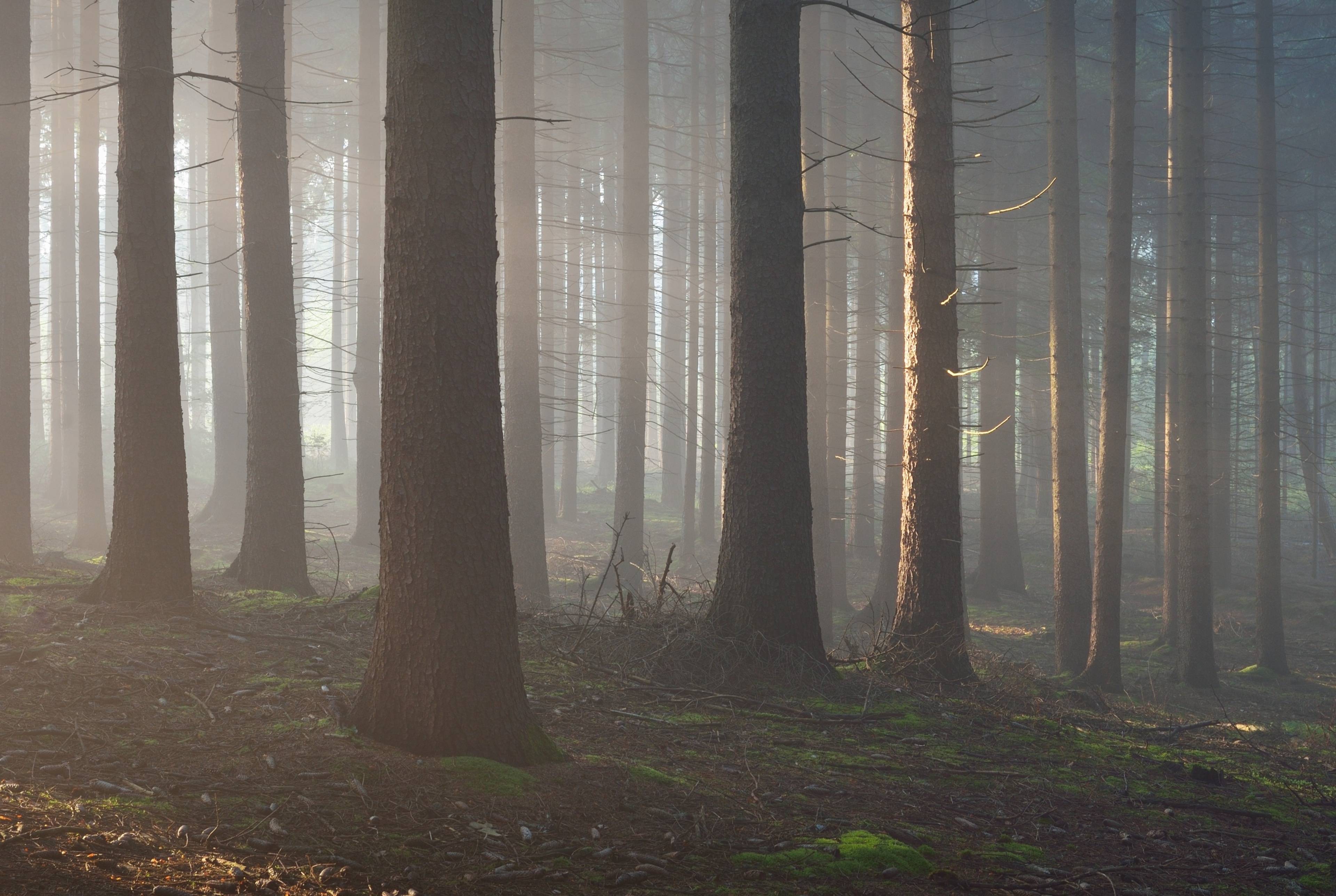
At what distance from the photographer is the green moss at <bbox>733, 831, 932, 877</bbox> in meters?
3.85

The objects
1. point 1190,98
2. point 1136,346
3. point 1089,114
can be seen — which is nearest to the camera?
point 1190,98

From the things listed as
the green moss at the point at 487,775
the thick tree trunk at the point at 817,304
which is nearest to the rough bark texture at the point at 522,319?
the thick tree trunk at the point at 817,304

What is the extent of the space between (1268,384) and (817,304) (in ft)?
27.8

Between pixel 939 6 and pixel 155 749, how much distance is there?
9.00 metres

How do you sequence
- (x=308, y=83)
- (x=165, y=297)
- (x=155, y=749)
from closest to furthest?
1. (x=155, y=749)
2. (x=165, y=297)
3. (x=308, y=83)

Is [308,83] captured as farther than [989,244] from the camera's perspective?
Yes

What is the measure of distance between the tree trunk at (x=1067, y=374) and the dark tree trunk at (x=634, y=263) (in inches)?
279

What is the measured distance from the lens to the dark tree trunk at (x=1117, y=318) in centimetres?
1259

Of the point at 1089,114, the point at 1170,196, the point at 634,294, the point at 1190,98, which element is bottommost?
the point at 634,294

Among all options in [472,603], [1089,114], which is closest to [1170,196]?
[1089,114]

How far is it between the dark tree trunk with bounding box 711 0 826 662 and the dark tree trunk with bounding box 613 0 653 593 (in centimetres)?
883

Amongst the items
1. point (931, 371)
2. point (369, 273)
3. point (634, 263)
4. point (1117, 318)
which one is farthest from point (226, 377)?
point (1117, 318)

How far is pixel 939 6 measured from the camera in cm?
870

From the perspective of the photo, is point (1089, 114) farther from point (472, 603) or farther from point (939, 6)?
point (472, 603)
